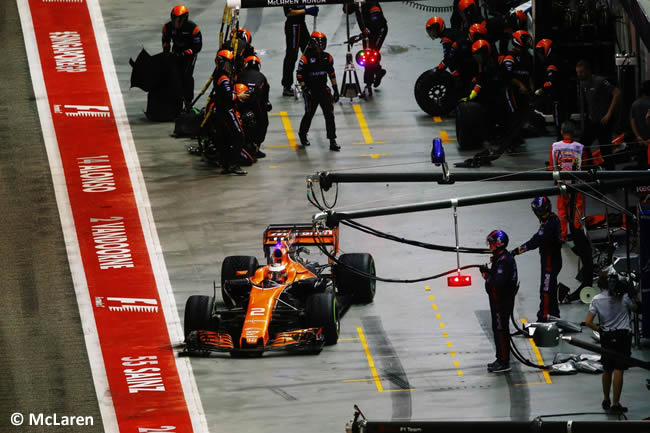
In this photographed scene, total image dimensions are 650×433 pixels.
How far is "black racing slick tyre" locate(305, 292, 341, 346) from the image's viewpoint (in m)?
20.3

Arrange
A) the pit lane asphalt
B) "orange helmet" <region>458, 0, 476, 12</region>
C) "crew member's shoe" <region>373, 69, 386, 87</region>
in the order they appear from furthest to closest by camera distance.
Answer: "crew member's shoe" <region>373, 69, 386, 87</region>
"orange helmet" <region>458, 0, 476, 12</region>
the pit lane asphalt

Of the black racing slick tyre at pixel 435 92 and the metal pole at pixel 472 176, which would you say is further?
the black racing slick tyre at pixel 435 92

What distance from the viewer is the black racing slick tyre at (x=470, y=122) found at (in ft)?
93.0

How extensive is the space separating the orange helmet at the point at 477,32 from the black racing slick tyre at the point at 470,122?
142 cm

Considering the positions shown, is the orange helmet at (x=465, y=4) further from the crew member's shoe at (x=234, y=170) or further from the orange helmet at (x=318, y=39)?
the crew member's shoe at (x=234, y=170)

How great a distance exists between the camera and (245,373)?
65.0 feet

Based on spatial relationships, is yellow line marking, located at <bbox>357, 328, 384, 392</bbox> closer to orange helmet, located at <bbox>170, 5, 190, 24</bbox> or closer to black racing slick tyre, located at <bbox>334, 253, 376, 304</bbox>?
black racing slick tyre, located at <bbox>334, 253, 376, 304</bbox>

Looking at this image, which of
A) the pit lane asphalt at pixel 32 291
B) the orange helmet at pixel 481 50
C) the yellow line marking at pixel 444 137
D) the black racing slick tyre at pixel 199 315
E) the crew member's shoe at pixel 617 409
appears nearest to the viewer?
the crew member's shoe at pixel 617 409

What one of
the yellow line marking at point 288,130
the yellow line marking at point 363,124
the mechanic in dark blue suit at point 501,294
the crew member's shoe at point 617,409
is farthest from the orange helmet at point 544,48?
the crew member's shoe at point 617,409

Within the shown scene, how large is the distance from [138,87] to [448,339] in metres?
12.6

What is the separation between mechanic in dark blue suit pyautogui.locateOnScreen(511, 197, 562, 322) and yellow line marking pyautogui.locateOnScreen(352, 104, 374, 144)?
8843 millimetres

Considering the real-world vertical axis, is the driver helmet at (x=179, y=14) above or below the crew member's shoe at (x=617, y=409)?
above

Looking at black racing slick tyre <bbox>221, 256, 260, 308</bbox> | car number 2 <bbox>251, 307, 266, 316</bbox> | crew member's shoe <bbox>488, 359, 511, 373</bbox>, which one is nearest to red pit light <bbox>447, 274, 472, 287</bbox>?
crew member's shoe <bbox>488, 359, 511, 373</bbox>

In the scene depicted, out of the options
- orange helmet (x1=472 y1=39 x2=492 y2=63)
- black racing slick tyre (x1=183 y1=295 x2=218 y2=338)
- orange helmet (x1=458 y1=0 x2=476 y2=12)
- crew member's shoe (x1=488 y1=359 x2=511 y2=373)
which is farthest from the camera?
orange helmet (x1=458 y1=0 x2=476 y2=12)
